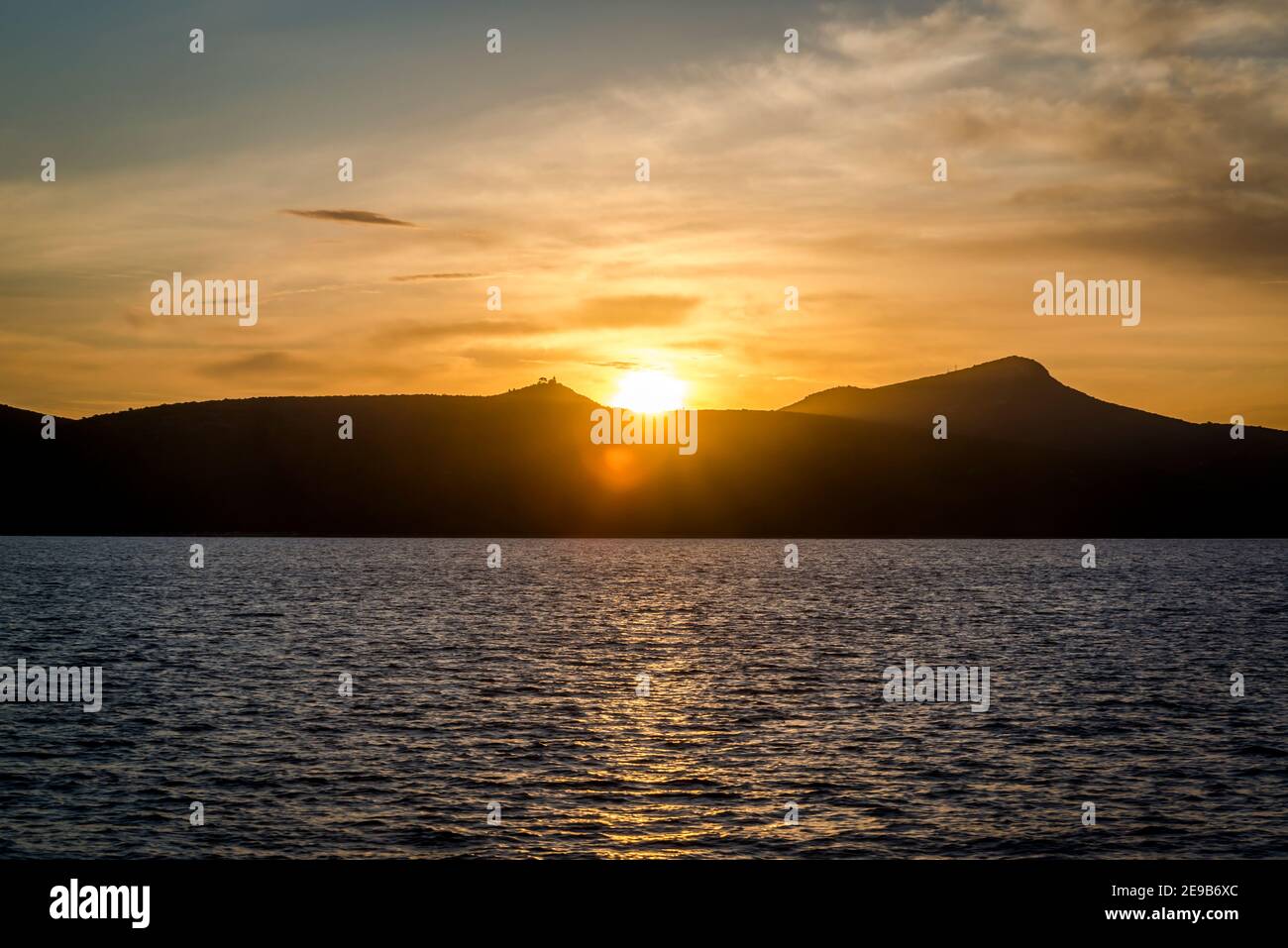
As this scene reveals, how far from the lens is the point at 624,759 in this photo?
38.9 m

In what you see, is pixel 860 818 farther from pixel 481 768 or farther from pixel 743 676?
pixel 743 676

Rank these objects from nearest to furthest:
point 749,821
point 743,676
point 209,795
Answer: point 749,821, point 209,795, point 743,676

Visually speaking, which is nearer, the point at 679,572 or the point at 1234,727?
the point at 1234,727

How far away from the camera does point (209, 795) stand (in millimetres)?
33219

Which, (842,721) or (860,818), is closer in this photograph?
(860,818)

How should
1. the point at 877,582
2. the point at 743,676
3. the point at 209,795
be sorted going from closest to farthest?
the point at 209,795
the point at 743,676
the point at 877,582

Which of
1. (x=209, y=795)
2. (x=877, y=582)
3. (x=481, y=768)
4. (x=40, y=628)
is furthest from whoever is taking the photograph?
(x=877, y=582)

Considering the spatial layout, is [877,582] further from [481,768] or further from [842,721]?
[481,768]
